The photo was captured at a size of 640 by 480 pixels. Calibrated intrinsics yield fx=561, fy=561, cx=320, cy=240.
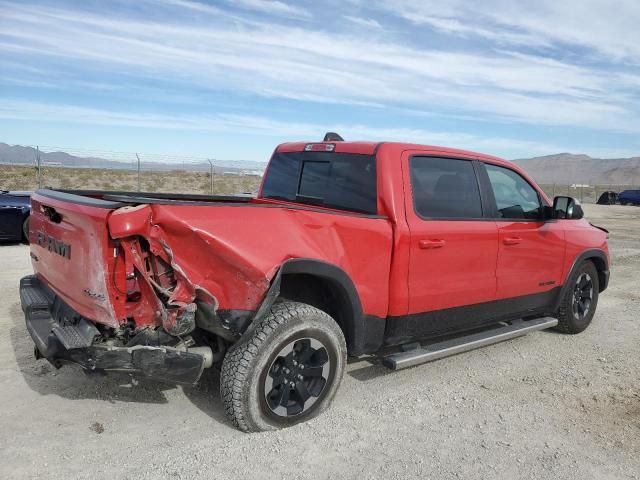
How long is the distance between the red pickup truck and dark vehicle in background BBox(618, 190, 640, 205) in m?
37.0

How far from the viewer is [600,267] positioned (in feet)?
19.9

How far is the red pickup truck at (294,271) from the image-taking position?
3023 millimetres

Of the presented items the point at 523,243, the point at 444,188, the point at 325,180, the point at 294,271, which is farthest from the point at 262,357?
the point at 523,243

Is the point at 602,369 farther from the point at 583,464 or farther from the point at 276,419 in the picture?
the point at 276,419

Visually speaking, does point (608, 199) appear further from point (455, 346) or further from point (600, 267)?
point (455, 346)

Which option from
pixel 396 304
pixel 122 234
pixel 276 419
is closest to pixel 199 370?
pixel 276 419

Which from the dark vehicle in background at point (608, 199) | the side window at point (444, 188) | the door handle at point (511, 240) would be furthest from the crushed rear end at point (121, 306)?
the dark vehicle in background at point (608, 199)

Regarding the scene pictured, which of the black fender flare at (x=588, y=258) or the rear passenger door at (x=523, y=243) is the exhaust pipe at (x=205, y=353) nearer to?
the rear passenger door at (x=523, y=243)

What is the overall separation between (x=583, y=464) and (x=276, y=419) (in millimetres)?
1796

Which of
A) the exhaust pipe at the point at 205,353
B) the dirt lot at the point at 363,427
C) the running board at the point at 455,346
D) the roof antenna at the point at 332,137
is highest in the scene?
the roof antenna at the point at 332,137

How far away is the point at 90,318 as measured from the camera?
311cm

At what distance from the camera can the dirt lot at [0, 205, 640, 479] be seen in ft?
10.1

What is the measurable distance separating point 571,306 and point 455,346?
2046 mm

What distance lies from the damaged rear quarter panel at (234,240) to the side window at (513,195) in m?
1.83
